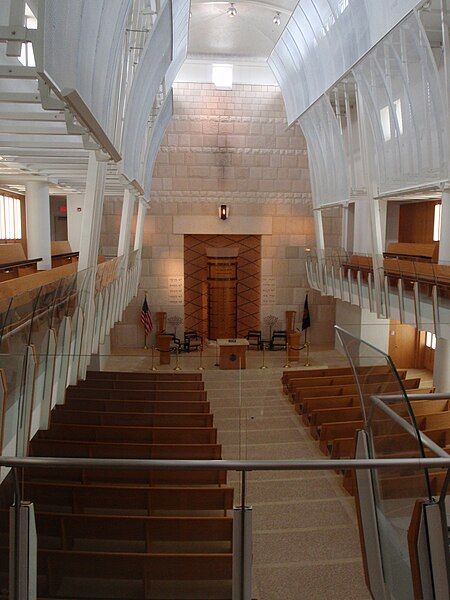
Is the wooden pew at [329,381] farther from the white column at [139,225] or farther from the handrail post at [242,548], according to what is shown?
the white column at [139,225]

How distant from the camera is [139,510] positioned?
3344 mm

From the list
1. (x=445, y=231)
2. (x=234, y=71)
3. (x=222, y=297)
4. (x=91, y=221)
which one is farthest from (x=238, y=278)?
(x=91, y=221)

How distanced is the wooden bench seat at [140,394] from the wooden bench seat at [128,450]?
35cm

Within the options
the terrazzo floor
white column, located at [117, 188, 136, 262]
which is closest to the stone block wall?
white column, located at [117, 188, 136, 262]

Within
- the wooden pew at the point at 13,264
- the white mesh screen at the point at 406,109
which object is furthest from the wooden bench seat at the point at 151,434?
the white mesh screen at the point at 406,109

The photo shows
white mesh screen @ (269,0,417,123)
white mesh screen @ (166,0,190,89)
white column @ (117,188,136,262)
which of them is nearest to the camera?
white mesh screen @ (269,0,417,123)

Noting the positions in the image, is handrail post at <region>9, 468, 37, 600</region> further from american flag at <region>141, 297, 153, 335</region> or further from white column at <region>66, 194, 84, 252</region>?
white column at <region>66, 194, 84, 252</region>

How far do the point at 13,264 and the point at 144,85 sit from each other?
18.4 ft

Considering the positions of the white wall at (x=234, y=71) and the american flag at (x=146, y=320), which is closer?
the american flag at (x=146, y=320)

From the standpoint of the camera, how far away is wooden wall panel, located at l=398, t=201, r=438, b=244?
67.9ft

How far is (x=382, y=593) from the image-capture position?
2637 mm

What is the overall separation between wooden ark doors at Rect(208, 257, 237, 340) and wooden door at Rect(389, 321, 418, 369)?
14953 mm

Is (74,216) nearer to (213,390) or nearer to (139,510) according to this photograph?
(213,390)

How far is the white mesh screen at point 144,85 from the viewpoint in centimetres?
1182
